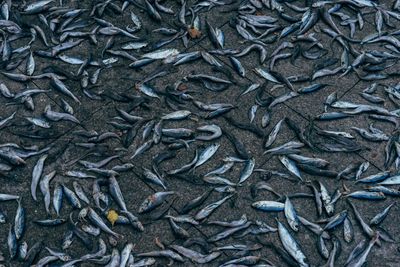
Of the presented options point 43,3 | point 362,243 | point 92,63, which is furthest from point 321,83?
point 43,3

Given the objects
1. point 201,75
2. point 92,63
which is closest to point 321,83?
point 201,75

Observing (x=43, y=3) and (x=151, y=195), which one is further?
(x=43, y=3)

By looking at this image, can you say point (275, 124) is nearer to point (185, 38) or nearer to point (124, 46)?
point (185, 38)

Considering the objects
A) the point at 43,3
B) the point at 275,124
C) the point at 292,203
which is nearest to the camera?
the point at 292,203

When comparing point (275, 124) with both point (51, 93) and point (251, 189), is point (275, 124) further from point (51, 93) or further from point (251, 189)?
point (51, 93)

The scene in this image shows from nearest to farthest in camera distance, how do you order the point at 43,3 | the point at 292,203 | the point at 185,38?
the point at 292,203 → the point at 185,38 → the point at 43,3

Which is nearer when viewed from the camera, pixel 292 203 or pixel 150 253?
pixel 150 253
